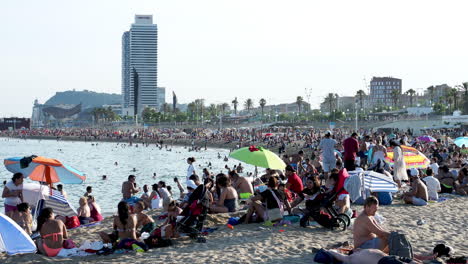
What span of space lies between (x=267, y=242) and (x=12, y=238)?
11.3 feet

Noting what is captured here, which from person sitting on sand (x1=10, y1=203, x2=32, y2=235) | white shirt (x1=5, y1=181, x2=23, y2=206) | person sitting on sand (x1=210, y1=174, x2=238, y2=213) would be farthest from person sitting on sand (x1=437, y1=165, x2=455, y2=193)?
white shirt (x1=5, y1=181, x2=23, y2=206)

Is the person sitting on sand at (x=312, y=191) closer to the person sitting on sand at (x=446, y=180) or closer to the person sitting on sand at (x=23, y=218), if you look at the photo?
the person sitting on sand at (x=23, y=218)

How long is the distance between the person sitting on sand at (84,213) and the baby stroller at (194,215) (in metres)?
3.28

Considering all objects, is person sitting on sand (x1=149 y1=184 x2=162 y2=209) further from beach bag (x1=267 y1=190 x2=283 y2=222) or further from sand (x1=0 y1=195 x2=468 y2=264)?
beach bag (x1=267 y1=190 x2=283 y2=222)

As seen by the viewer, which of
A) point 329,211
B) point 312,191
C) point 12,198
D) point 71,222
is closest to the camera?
point 329,211

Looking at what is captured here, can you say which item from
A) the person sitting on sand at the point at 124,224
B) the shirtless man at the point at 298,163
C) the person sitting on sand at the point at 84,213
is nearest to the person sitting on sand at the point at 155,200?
the person sitting on sand at the point at 84,213

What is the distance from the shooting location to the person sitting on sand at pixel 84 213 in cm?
1045

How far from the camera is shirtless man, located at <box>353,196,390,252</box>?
6.22 meters

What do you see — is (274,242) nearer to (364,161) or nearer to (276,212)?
(276,212)

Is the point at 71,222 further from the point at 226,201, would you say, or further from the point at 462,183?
the point at 462,183

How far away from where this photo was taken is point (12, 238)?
682cm

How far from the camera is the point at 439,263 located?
19.7 feet

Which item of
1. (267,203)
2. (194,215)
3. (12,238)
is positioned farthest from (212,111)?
(12,238)

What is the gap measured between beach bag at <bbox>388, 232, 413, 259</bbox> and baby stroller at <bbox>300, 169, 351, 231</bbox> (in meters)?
2.09
